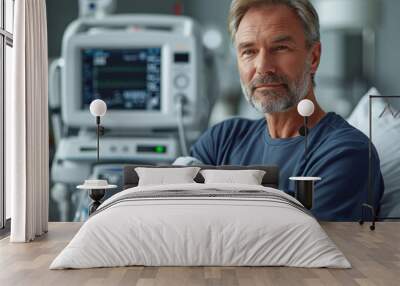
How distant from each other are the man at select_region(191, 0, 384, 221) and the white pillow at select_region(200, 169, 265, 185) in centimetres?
48

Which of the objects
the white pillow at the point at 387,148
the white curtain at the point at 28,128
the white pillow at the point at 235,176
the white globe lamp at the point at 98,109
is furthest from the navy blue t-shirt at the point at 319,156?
the white curtain at the point at 28,128

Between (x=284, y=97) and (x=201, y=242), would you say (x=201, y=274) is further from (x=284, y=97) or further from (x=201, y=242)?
(x=284, y=97)

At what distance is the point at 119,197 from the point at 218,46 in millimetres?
2545

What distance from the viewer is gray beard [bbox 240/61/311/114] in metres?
6.07

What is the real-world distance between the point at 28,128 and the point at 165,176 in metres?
1.26

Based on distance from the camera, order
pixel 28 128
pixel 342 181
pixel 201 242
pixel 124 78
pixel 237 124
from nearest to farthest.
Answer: pixel 201 242
pixel 28 128
pixel 342 181
pixel 237 124
pixel 124 78

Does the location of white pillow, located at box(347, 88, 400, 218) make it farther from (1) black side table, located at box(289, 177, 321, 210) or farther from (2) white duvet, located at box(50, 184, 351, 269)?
(2) white duvet, located at box(50, 184, 351, 269)

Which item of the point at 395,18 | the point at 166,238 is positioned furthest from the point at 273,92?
the point at 166,238

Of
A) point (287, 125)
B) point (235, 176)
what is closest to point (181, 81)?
point (287, 125)

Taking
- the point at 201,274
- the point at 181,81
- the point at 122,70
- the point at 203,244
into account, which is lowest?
the point at 201,274

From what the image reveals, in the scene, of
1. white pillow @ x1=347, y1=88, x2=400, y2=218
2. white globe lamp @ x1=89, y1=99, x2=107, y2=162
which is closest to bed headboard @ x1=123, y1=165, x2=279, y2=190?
white globe lamp @ x1=89, y1=99, x2=107, y2=162

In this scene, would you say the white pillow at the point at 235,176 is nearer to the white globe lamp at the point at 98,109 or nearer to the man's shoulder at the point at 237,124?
the man's shoulder at the point at 237,124

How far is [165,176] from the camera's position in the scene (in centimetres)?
554

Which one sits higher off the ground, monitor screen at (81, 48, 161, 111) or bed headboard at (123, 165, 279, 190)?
monitor screen at (81, 48, 161, 111)
